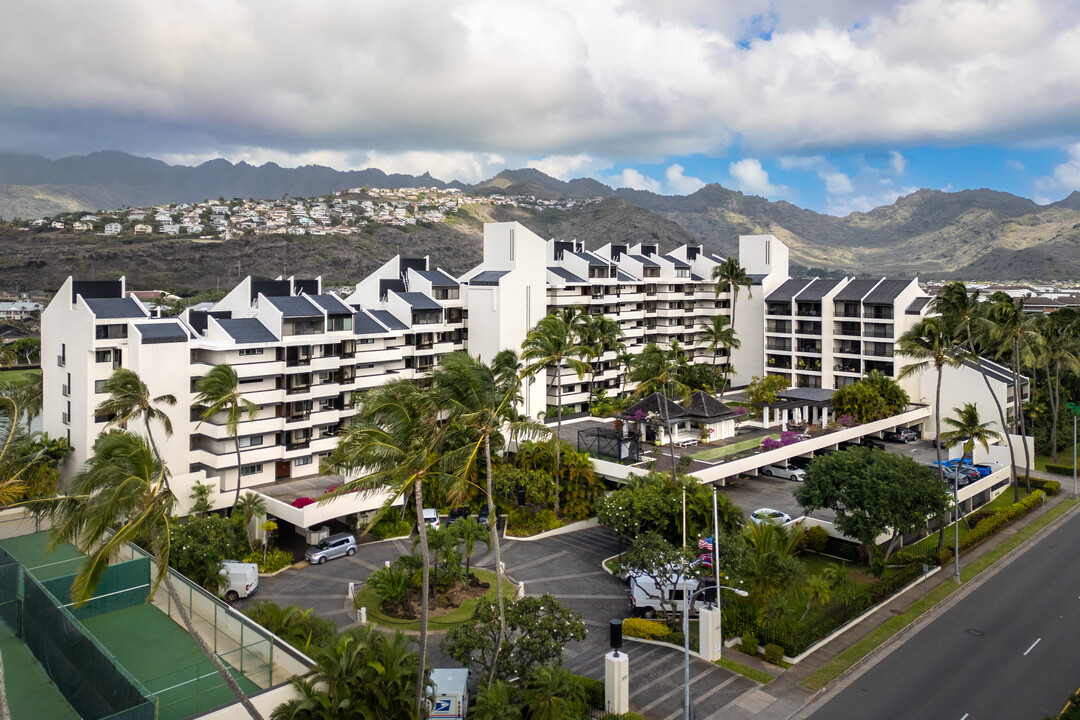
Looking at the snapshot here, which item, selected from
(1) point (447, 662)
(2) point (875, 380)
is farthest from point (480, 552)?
(2) point (875, 380)

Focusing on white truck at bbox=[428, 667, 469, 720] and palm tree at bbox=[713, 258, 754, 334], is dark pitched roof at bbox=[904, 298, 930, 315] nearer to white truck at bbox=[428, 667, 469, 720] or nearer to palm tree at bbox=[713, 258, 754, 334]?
palm tree at bbox=[713, 258, 754, 334]

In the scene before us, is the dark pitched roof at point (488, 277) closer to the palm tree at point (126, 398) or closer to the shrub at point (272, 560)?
the shrub at point (272, 560)

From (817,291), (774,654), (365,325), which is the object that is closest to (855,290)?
(817,291)

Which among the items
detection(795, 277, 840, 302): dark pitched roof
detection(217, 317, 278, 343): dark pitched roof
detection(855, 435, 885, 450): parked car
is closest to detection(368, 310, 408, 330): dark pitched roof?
detection(217, 317, 278, 343): dark pitched roof

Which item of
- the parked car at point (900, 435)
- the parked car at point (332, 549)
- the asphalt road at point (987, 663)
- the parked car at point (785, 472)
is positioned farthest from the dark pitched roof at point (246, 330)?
the parked car at point (900, 435)

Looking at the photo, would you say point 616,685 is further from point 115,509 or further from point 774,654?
point 115,509

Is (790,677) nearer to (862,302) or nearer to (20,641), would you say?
(20,641)
